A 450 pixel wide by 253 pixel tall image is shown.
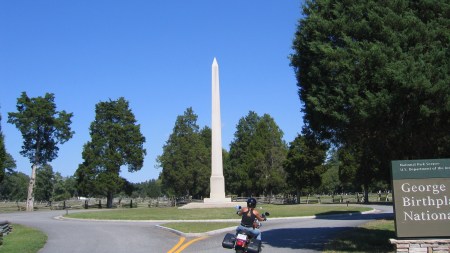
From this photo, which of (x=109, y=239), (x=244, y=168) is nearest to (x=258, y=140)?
(x=244, y=168)

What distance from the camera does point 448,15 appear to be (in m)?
11.8

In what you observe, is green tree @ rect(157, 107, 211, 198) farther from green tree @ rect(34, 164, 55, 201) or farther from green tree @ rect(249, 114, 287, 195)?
green tree @ rect(34, 164, 55, 201)

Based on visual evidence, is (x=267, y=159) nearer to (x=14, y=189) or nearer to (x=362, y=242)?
(x=362, y=242)

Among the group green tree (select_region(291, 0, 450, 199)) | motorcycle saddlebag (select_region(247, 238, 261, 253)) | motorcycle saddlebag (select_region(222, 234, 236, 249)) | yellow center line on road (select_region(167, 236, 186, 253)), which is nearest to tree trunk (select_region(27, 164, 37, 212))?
yellow center line on road (select_region(167, 236, 186, 253))

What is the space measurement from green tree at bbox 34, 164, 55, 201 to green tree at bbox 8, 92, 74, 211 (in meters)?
54.1

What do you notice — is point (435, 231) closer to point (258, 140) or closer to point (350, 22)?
point (350, 22)

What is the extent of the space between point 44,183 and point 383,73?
11080cm

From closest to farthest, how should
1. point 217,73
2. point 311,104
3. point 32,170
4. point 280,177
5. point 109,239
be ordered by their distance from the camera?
point 311,104, point 109,239, point 217,73, point 32,170, point 280,177

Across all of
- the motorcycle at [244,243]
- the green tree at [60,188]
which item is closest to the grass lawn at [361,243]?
the motorcycle at [244,243]

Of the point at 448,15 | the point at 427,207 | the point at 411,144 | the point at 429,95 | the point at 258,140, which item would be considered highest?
the point at 258,140

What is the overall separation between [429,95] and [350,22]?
3.02m

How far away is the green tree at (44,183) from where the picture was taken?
109 m

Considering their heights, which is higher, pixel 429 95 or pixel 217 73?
pixel 217 73

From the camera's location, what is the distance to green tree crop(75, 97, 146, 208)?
59.3 meters
